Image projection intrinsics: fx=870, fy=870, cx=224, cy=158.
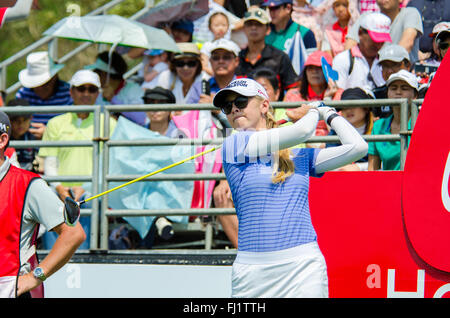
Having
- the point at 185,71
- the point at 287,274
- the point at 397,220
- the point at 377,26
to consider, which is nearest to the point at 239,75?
the point at 185,71

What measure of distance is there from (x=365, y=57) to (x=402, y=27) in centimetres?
67

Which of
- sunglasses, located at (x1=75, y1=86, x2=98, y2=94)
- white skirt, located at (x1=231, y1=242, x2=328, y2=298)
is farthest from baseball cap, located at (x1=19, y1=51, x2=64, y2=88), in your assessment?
white skirt, located at (x1=231, y1=242, x2=328, y2=298)

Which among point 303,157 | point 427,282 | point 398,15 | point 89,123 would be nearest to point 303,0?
point 398,15

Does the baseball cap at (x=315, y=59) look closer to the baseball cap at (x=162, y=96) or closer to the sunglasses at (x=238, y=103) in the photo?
the baseball cap at (x=162, y=96)

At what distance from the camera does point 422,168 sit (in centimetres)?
640

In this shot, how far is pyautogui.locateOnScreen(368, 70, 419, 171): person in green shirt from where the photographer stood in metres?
7.40

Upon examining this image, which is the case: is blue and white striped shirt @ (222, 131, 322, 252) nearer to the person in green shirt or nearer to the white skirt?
the white skirt

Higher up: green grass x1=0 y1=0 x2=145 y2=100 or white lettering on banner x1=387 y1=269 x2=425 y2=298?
green grass x1=0 y1=0 x2=145 y2=100

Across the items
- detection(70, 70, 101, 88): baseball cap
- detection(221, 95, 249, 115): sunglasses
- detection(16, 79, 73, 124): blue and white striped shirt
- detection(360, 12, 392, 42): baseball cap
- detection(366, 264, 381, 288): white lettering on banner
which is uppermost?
detection(360, 12, 392, 42): baseball cap

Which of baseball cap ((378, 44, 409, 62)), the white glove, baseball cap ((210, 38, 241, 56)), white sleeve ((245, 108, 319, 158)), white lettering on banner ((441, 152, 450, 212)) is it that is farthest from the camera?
baseball cap ((210, 38, 241, 56))

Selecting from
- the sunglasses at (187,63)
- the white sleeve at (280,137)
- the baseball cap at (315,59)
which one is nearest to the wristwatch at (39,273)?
the white sleeve at (280,137)

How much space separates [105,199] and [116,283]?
0.76 metres

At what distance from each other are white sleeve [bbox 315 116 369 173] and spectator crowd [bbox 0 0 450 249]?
7.40 feet

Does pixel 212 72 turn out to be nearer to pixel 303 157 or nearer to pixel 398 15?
pixel 398 15
